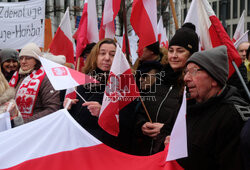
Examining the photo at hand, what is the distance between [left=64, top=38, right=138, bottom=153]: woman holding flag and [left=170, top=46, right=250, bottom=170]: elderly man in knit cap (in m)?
1.00

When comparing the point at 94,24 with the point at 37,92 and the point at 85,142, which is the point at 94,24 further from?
the point at 85,142

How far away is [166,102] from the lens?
2.96 m

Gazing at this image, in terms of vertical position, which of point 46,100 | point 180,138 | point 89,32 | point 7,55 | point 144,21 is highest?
point 144,21

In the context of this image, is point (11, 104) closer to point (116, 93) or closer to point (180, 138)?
point (116, 93)

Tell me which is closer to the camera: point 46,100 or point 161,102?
point 161,102

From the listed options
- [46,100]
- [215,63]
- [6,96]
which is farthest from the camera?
[46,100]

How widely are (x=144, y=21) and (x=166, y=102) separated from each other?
1401 mm

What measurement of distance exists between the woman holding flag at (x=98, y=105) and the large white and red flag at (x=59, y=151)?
37cm

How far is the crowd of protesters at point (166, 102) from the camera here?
185 cm

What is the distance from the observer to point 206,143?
1.87 metres

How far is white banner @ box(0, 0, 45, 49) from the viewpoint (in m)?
6.05

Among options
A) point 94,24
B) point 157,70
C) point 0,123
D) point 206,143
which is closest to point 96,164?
point 206,143

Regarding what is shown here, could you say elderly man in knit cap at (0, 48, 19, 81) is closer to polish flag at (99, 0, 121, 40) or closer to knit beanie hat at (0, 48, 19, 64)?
knit beanie hat at (0, 48, 19, 64)

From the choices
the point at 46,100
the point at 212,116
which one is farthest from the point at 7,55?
the point at 212,116
